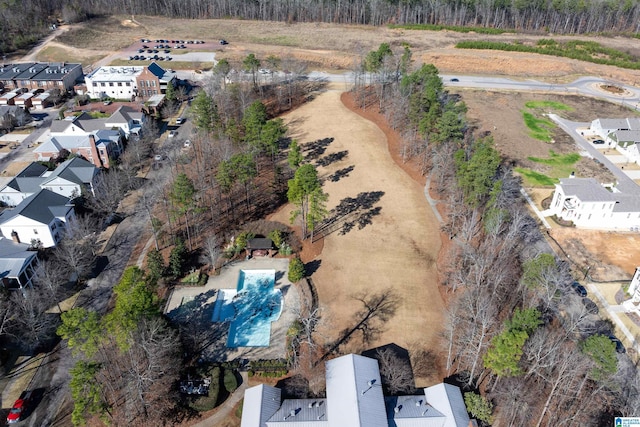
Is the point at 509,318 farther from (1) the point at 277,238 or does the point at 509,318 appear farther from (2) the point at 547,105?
(2) the point at 547,105

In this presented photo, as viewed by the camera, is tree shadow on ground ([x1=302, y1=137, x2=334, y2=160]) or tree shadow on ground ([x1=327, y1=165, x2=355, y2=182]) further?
tree shadow on ground ([x1=302, y1=137, x2=334, y2=160])

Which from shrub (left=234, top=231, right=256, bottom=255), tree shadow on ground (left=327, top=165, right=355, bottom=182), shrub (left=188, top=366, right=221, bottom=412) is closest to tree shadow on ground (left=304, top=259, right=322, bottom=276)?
shrub (left=234, top=231, right=256, bottom=255)

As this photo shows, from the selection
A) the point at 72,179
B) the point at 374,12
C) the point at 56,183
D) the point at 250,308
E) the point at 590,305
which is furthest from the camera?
the point at 374,12

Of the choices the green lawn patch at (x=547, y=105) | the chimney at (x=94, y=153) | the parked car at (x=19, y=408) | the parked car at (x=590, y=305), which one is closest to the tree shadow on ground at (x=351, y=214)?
the parked car at (x=590, y=305)

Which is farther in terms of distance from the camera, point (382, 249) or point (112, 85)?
point (112, 85)

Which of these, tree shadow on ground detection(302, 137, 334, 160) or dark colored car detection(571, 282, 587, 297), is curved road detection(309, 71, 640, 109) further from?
dark colored car detection(571, 282, 587, 297)

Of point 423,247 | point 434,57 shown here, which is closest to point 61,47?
point 434,57

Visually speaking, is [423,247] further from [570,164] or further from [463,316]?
[570,164]

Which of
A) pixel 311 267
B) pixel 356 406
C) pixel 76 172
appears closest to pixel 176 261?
pixel 311 267
